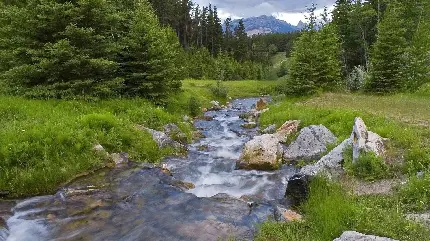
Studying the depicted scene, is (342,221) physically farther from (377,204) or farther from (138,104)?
(138,104)

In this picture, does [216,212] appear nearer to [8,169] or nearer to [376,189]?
[376,189]

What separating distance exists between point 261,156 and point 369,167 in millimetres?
4984

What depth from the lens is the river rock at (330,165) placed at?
1095 cm

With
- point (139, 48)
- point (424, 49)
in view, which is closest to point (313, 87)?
point (424, 49)

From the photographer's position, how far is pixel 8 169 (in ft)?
38.1

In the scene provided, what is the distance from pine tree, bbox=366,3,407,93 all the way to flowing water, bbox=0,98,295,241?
2232 centimetres

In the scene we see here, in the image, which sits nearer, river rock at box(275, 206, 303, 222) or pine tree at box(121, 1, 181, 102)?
river rock at box(275, 206, 303, 222)

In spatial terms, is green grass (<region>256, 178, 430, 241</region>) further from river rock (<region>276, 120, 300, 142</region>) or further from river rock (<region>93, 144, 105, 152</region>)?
river rock (<region>276, 120, 300, 142</region>)

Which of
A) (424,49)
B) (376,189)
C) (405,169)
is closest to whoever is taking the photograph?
(376,189)

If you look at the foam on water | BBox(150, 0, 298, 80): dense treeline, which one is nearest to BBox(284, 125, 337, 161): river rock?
the foam on water

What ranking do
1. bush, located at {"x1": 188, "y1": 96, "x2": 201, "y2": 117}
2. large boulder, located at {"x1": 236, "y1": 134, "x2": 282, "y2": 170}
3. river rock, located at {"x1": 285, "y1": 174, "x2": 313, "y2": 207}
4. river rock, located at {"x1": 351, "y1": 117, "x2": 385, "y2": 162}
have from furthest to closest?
bush, located at {"x1": 188, "y1": 96, "x2": 201, "y2": 117}, large boulder, located at {"x1": 236, "y1": 134, "x2": 282, "y2": 170}, river rock, located at {"x1": 351, "y1": 117, "x2": 385, "y2": 162}, river rock, located at {"x1": 285, "y1": 174, "x2": 313, "y2": 207}

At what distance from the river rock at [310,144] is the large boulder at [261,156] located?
0.65 meters

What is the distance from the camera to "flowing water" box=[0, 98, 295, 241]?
908 centimetres

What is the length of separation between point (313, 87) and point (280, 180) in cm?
2012
